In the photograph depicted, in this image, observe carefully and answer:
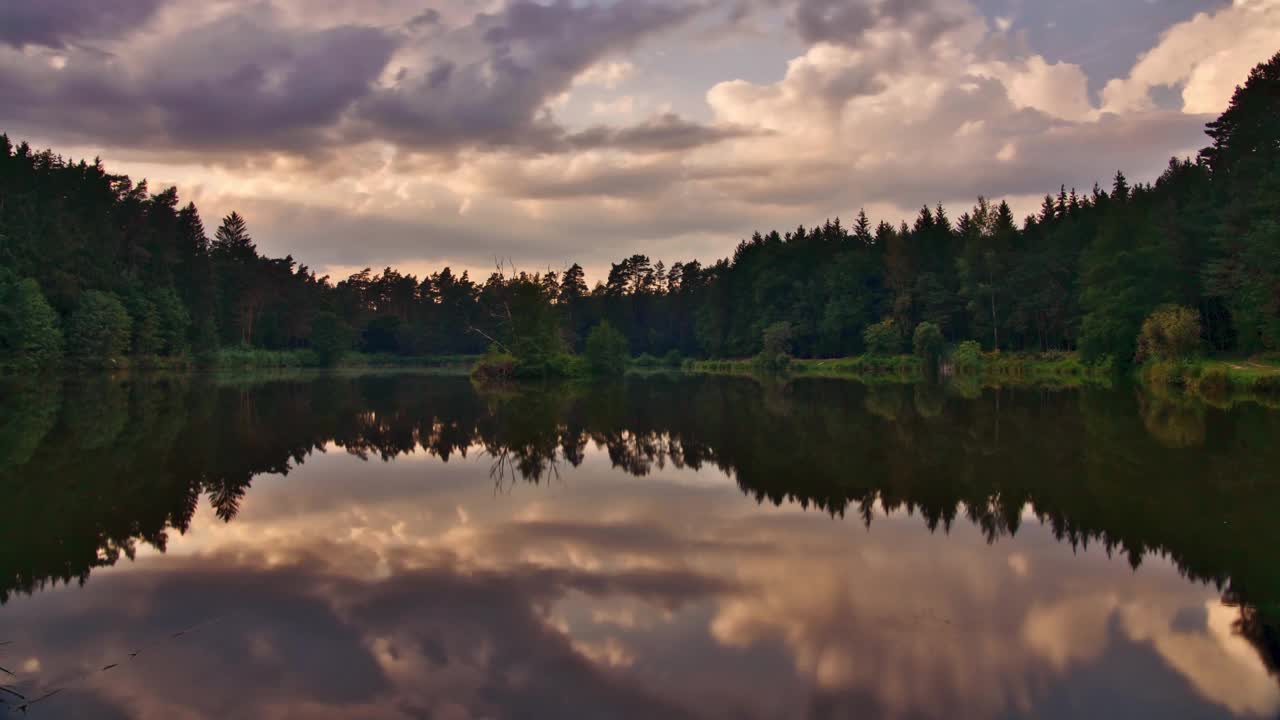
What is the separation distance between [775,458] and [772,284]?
85.8m

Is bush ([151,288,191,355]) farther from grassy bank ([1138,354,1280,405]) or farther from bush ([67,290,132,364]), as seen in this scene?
grassy bank ([1138,354,1280,405])

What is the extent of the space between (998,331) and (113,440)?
75420 mm

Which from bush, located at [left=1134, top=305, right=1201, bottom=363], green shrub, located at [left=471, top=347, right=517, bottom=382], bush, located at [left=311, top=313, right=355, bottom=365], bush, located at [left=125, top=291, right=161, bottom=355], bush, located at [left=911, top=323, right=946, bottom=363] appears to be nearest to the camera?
bush, located at [left=1134, top=305, right=1201, bottom=363]

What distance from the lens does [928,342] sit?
2948 inches

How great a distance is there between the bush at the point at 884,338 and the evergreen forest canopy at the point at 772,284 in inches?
11.2

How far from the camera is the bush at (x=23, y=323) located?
55.6 metres

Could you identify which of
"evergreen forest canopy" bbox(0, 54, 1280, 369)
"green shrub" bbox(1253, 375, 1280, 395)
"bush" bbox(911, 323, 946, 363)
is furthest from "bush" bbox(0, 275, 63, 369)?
"green shrub" bbox(1253, 375, 1280, 395)

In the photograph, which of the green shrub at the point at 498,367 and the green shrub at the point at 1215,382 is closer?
the green shrub at the point at 1215,382

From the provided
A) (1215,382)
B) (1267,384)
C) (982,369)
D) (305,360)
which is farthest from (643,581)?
(305,360)

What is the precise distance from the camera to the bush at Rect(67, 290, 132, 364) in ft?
208

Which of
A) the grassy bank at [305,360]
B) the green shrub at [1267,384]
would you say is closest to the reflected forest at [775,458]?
the green shrub at [1267,384]

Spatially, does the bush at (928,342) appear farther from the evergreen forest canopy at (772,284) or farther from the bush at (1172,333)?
the bush at (1172,333)

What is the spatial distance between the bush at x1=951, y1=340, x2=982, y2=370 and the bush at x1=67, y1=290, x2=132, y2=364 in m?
71.0

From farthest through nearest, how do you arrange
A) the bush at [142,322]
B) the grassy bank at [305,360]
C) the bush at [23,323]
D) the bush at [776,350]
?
1. the bush at [776,350]
2. the grassy bank at [305,360]
3. the bush at [142,322]
4. the bush at [23,323]
